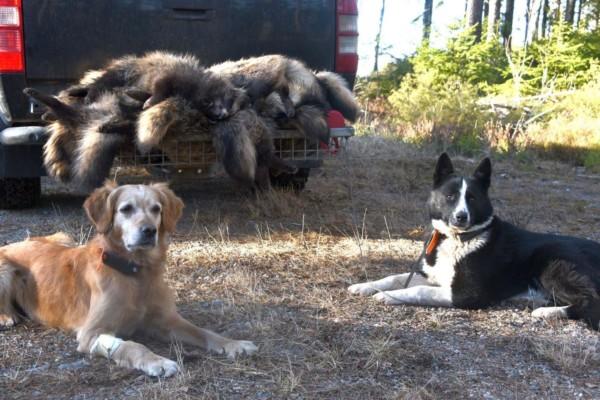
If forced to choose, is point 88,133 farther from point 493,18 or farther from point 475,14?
point 493,18

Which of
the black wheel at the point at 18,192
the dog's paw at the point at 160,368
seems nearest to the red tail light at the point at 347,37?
the black wheel at the point at 18,192

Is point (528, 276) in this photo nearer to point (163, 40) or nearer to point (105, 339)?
point (105, 339)

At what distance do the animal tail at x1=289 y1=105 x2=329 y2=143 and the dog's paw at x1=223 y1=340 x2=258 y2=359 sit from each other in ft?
8.38

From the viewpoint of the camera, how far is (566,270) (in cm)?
441

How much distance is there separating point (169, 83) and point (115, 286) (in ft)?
6.96

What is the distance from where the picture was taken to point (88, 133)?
5.21 m

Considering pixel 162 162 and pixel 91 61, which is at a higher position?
pixel 91 61

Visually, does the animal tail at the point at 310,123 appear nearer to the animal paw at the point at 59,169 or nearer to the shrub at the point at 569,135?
the animal paw at the point at 59,169

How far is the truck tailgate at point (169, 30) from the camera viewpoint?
5480mm

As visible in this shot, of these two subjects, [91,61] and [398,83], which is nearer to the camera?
[91,61]

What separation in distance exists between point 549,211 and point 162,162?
438 cm

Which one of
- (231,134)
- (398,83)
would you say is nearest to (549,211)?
(231,134)

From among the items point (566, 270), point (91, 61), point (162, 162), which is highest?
point (91, 61)

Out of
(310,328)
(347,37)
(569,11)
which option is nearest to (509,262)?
(310,328)
